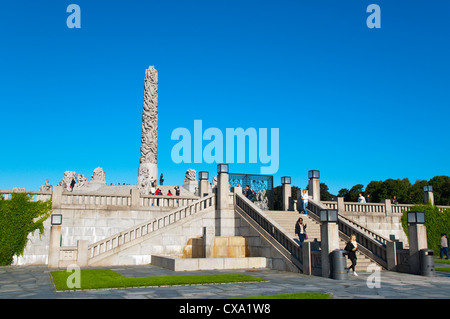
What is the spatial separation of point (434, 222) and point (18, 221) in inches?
1169

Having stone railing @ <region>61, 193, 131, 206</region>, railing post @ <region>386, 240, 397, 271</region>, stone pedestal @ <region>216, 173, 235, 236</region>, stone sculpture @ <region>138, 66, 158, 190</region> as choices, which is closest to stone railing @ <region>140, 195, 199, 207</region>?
stone railing @ <region>61, 193, 131, 206</region>

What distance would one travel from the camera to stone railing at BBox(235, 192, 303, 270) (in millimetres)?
17128

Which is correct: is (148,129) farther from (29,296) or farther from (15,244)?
(29,296)

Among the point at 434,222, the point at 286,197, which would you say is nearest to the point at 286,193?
the point at 286,197

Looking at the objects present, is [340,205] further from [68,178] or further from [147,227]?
[68,178]

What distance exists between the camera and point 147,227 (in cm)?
2159

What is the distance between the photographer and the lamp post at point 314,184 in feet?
88.2

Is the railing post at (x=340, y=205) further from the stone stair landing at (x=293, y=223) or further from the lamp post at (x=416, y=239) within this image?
the lamp post at (x=416, y=239)

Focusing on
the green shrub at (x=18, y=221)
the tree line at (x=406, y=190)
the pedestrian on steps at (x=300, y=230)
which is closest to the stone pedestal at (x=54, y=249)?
the green shrub at (x=18, y=221)

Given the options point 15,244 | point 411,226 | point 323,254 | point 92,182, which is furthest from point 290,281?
point 92,182

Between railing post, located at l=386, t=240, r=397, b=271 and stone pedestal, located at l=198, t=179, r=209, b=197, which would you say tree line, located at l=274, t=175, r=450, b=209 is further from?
railing post, located at l=386, t=240, r=397, b=271

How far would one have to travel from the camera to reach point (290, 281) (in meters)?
13.7
